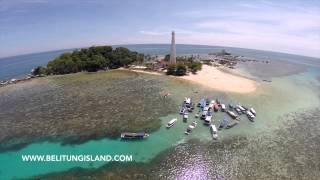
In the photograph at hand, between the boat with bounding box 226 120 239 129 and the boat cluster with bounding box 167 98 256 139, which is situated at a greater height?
the boat cluster with bounding box 167 98 256 139

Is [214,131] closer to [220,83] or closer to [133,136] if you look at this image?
[133,136]

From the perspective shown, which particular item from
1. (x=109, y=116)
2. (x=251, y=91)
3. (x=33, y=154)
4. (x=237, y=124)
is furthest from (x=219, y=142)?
(x=251, y=91)

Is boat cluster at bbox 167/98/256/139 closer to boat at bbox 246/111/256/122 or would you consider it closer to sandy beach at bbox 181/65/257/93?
boat at bbox 246/111/256/122

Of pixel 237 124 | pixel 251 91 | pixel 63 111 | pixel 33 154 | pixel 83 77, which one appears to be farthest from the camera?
pixel 83 77

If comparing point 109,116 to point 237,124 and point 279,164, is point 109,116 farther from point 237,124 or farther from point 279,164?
point 279,164

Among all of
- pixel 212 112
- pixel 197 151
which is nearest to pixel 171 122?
pixel 197 151

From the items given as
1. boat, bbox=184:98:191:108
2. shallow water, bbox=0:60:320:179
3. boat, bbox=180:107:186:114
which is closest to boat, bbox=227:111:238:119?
shallow water, bbox=0:60:320:179
